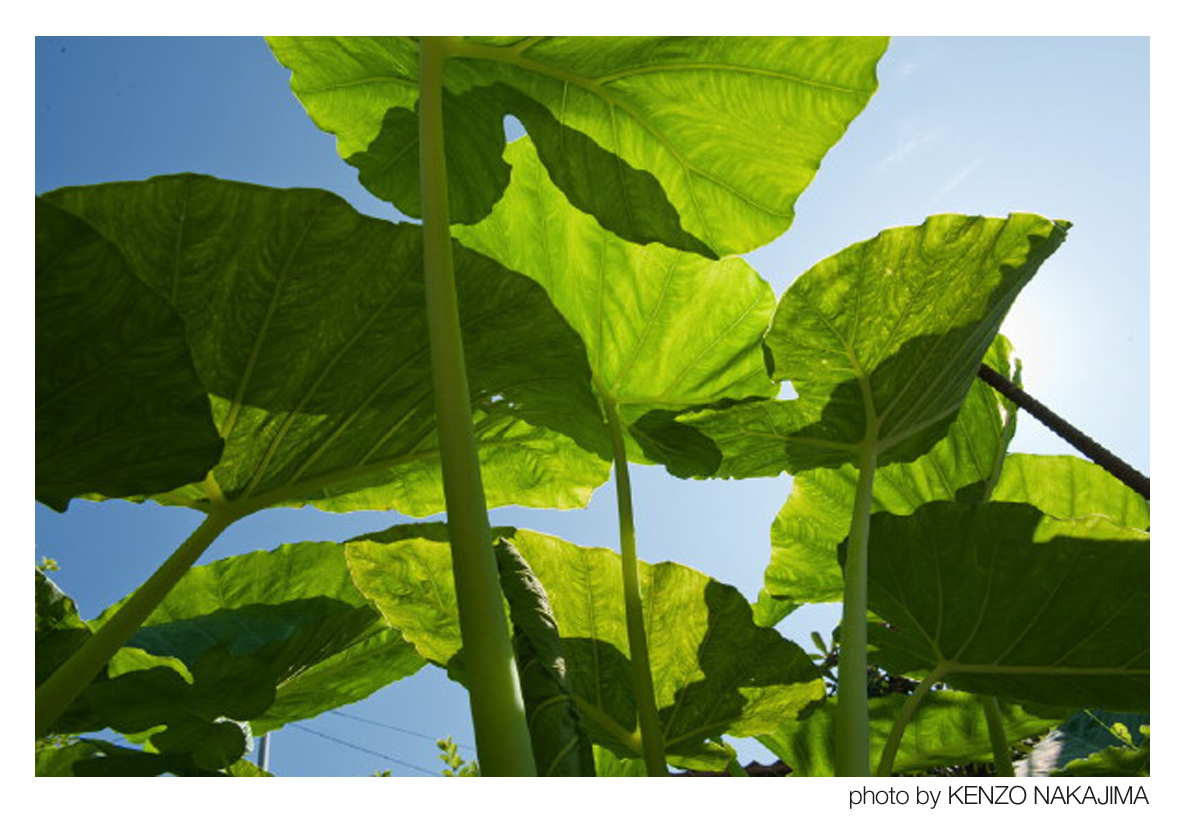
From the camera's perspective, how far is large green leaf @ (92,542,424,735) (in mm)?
1303

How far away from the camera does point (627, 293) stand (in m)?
1.58

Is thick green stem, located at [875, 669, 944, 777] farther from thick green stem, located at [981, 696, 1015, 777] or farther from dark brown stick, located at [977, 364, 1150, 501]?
dark brown stick, located at [977, 364, 1150, 501]

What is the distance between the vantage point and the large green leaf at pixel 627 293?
1.55 meters

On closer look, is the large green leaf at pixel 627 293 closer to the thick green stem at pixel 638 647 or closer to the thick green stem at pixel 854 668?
the thick green stem at pixel 638 647

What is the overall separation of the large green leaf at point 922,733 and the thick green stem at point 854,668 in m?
0.58

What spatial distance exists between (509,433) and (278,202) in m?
0.53

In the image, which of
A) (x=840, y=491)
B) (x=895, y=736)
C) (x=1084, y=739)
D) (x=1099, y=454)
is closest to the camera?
(x=1099, y=454)

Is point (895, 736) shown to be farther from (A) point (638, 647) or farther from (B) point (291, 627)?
(B) point (291, 627)

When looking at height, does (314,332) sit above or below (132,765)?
above

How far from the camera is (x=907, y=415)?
1351 millimetres

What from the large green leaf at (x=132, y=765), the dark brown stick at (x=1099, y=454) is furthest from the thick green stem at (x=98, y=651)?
the dark brown stick at (x=1099, y=454)

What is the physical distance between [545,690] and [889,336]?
73 centimetres

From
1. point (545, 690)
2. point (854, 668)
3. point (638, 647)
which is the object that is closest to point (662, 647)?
point (638, 647)

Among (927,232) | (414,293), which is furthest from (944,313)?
(414,293)
